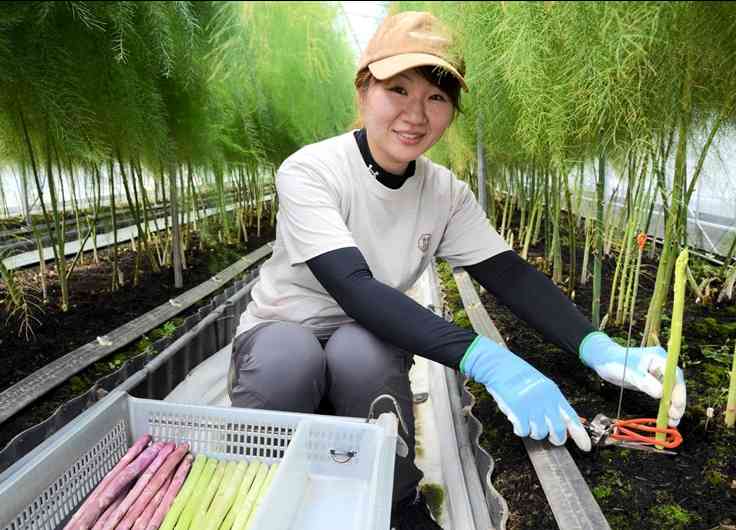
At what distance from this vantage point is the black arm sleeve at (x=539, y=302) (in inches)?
39.4

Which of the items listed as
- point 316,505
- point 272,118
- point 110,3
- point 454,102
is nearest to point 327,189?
point 454,102

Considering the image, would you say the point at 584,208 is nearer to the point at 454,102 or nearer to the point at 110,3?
the point at 454,102

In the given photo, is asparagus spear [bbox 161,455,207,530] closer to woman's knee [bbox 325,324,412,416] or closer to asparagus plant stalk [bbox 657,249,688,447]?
Answer: woman's knee [bbox 325,324,412,416]

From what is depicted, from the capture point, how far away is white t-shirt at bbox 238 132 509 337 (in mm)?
934

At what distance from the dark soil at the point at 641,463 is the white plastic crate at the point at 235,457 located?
0.73 ft

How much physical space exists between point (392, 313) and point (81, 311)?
49.1 inches

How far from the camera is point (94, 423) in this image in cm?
83

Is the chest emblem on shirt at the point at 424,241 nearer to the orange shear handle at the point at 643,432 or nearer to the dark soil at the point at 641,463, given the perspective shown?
the dark soil at the point at 641,463

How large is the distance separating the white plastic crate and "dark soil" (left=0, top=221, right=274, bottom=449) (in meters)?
0.29

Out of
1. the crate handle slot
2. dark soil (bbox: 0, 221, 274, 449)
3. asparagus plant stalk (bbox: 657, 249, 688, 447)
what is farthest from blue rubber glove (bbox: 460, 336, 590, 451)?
dark soil (bbox: 0, 221, 274, 449)

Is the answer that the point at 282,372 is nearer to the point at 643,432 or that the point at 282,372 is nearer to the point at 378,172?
the point at 378,172

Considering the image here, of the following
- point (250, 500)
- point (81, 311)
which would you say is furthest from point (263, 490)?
point (81, 311)

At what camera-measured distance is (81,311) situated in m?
1.65

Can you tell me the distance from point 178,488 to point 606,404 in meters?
0.78
